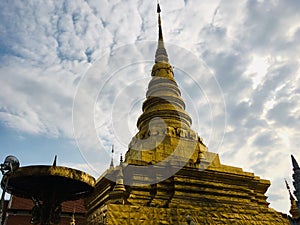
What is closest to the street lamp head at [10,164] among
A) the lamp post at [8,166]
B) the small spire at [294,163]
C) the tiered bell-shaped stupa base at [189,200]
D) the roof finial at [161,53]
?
the lamp post at [8,166]

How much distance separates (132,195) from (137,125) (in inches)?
323

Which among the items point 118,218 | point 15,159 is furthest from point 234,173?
point 15,159

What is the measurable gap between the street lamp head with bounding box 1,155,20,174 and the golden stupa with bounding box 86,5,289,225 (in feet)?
20.5

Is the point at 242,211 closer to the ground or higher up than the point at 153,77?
closer to the ground

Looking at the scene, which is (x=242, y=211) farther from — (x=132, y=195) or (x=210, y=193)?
(x=132, y=195)

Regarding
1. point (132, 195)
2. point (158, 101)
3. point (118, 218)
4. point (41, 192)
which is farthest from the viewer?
point (158, 101)

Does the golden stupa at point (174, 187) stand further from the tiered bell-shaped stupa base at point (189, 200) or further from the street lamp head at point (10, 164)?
the street lamp head at point (10, 164)

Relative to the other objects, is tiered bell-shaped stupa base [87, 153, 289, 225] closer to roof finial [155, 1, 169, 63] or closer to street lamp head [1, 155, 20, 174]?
street lamp head [1, 155, 20, 174]

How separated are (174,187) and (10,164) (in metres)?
9.40

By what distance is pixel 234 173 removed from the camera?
16.0m

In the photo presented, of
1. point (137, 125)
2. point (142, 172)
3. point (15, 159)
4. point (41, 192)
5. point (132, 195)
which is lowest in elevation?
point (41, 192)

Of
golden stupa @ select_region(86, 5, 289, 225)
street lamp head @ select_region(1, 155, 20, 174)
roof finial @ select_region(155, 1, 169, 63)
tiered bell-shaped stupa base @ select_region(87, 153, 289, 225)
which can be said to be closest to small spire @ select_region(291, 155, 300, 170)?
golden stupa @ select_region(86, 5, 289, 225)

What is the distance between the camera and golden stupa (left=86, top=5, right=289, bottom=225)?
41.4 feet

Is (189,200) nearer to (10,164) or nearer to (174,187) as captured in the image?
(174,187)
